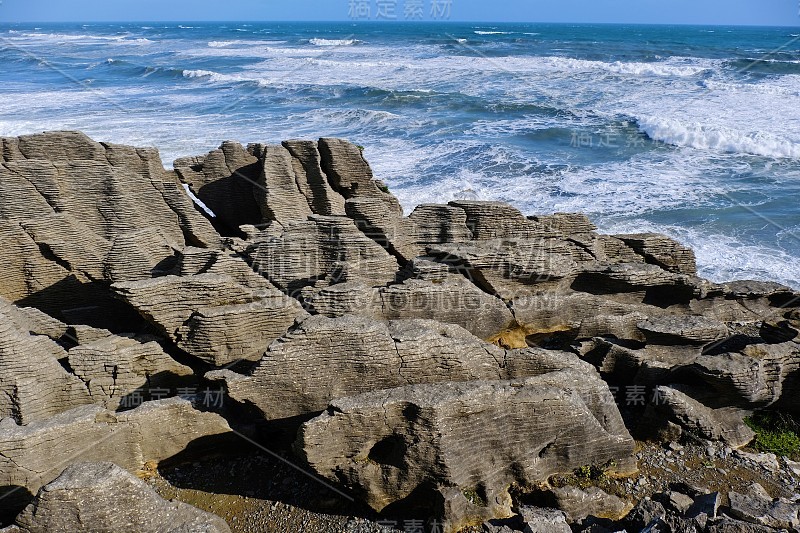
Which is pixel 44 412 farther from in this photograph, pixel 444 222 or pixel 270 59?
pixel 270 59

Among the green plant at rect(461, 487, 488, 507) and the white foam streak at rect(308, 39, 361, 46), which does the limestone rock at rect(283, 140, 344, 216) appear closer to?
the green plant at rect(461, 487, 488, 507)

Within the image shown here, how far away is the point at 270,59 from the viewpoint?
82.6 meters

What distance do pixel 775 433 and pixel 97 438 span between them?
11.3 m

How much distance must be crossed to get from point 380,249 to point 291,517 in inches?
220

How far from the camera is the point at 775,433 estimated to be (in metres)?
11.1

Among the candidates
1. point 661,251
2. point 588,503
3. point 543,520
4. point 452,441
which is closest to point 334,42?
point 661,251

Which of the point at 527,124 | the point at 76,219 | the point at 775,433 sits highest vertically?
the point at 76,219

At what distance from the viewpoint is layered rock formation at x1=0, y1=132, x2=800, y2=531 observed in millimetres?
8984

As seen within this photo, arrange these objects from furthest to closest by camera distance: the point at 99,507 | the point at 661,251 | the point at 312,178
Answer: the point at 312,178
the point at 661,251
the point at 99,507

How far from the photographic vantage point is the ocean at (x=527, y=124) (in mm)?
25594

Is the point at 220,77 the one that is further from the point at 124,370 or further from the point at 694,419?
the point at 694,419

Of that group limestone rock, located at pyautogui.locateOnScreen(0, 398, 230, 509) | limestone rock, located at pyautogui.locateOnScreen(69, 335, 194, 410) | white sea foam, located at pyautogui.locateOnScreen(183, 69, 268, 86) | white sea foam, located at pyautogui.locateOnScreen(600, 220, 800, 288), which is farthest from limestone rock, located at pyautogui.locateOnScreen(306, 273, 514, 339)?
white sea foam, located at pyautogui.locateOnScreen(183, 69, 268, 86)

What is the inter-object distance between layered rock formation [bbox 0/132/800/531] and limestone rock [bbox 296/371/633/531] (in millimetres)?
32

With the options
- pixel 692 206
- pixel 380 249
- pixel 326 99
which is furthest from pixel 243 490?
pixel 326 99
